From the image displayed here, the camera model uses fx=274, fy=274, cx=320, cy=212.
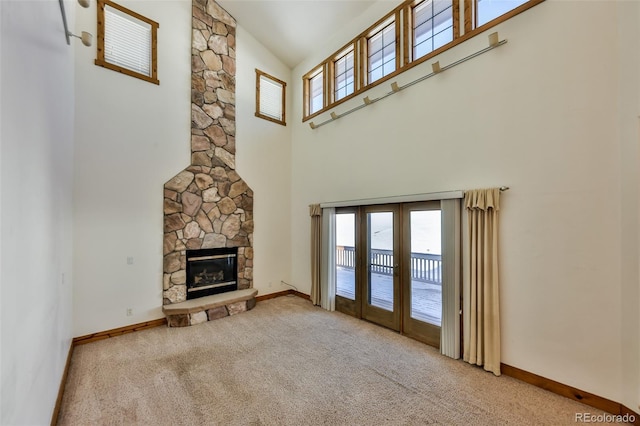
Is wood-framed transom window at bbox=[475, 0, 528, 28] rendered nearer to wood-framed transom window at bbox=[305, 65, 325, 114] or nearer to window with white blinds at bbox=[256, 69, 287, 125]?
wood-framed transom window at bbox=[305, 65, 325, 114]

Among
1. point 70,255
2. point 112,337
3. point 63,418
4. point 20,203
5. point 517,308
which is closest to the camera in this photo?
point 20,203

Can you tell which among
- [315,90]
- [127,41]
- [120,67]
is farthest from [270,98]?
[120,67]

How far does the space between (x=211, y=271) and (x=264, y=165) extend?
2.53m

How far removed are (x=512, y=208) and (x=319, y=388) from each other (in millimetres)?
2914

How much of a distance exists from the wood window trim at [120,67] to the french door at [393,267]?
4.14 meters

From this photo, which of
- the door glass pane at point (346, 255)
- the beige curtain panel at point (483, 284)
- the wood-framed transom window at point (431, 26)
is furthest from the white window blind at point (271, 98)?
the beige curtain panel at point (483, 284)

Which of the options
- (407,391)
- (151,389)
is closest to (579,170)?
(407,391)

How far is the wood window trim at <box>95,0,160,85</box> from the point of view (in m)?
4.20

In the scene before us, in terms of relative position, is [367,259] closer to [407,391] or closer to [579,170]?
[407,391]

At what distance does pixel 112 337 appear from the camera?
4.14m

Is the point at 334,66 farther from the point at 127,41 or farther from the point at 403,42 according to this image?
the point at 127,41

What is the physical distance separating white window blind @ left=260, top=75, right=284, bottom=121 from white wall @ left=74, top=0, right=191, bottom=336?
5.32ft

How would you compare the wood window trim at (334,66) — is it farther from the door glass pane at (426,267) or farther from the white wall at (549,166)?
the door glass pane at (426,267)

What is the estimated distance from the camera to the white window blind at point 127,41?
432 cm
